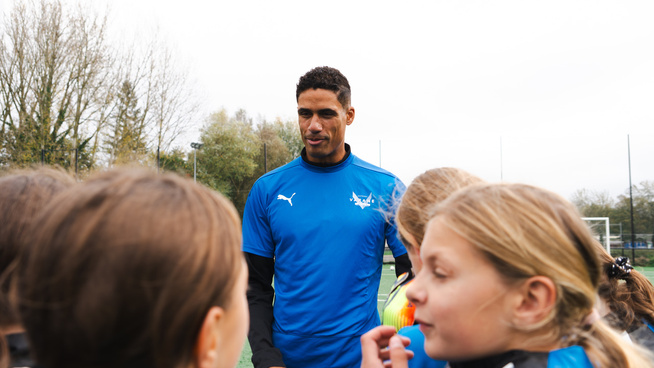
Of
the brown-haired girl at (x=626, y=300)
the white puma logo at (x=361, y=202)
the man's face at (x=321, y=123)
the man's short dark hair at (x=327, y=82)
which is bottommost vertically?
the brown-haired girl at (x=626, y=300)

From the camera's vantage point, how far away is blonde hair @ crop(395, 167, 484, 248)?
65.7 inches

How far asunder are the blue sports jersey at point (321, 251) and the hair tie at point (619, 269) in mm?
1077

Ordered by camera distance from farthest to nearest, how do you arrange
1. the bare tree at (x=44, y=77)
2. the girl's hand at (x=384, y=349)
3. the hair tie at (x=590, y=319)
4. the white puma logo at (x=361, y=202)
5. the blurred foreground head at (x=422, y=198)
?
the bare tree at (x=44, y=77), the white puma logo at (x=361, y=202), the blurred foreground head at (x=422, y=198), the girl's hand at (x=384, y=349), the hair tie at (x=590, y=319)

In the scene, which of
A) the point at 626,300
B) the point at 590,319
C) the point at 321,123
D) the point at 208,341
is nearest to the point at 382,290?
the point at 626,300

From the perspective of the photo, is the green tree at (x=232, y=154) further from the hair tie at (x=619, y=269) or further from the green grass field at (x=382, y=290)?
the hair tie at (x=619, y=269)

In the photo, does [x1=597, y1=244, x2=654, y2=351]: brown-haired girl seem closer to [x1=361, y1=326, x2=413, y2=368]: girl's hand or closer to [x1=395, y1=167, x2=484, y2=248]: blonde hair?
[x1=395, y1=167, x2=484, y2=248]: blonde hair

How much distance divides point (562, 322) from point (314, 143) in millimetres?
1640

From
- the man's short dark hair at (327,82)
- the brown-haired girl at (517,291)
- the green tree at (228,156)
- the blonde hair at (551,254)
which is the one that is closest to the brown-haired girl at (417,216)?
the brown-haired girl at (517,291)

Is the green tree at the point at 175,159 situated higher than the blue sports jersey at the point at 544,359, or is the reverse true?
the green tree at the point at 175,159

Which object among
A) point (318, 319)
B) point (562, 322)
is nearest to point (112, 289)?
point (562, 322)

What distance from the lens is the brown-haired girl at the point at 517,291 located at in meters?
1.09

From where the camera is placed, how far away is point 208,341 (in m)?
0.84

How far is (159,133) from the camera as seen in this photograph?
24594 millimetres

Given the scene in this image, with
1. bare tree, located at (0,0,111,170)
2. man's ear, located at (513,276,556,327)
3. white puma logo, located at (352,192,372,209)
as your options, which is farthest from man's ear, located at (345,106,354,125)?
bare tree, located at (0,0,111,170)
